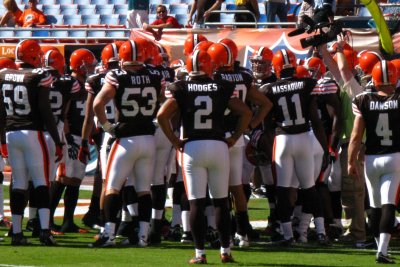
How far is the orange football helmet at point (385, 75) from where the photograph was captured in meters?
9.94

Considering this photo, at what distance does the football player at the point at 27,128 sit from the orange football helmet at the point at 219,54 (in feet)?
5.27

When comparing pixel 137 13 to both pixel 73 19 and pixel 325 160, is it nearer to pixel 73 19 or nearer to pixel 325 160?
pixel 73 19

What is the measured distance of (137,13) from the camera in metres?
19.4

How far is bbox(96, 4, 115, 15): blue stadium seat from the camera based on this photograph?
23.3 meters

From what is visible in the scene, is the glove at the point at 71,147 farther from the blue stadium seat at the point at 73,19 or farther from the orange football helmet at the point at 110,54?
the blue stadium seat at the point at 73,19

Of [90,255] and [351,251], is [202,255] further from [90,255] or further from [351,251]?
[351,251]

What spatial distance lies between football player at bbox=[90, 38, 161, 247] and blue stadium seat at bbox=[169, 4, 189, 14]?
36.4 feet

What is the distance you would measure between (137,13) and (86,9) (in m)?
4.60

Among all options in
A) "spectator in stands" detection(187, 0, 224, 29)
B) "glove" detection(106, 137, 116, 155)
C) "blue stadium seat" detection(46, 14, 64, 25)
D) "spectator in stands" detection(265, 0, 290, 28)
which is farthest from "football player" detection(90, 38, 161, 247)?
"blue stadium seat" detection(46, 14, 64, 25)

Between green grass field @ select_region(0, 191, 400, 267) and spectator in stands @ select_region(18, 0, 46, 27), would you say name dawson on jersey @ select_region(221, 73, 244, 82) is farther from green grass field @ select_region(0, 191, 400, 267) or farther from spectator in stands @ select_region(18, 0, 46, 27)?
spectator in stands @ select_region(18, 0, 46, 27)

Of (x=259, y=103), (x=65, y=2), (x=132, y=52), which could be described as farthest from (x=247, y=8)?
(x=132, y=52)

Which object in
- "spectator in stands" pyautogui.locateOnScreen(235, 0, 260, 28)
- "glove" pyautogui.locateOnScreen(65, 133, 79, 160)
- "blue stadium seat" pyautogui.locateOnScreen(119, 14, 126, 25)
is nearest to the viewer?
"glove" pyautogui.locateOnScreen(65, 133, 79, 160)

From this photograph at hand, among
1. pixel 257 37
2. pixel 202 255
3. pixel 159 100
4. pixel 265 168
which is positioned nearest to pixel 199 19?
pixel 257 37

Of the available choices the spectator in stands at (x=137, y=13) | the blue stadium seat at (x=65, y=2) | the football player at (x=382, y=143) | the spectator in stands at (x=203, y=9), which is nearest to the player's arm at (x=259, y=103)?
the football player at (x=382, y=143)
